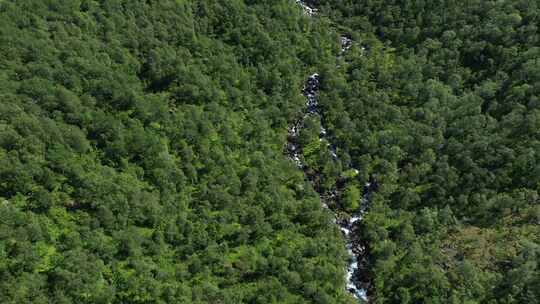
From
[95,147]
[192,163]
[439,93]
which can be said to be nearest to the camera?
[95,147]

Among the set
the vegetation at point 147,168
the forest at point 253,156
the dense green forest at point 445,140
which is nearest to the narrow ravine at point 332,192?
the forest at point 253,156

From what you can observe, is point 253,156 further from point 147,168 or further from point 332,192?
point 147,168

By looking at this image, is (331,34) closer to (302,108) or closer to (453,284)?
(302,108)

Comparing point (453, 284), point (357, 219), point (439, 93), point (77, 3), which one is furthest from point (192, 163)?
point (439, 93)

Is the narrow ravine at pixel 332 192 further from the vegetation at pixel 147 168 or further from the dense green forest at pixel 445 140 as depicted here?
the vegetation at pixel 147 168

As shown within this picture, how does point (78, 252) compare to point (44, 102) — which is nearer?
point (78, 252)

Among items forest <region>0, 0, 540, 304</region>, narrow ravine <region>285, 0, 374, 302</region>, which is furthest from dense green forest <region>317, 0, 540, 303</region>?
narrow ravine <region>285, 0, 374, 302</region>
